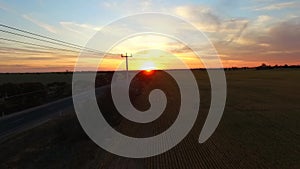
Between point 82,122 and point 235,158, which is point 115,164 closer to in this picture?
point 235,158

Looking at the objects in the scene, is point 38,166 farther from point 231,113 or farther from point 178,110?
point 231,113

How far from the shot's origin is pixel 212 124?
23844 mm

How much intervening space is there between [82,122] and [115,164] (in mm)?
8778

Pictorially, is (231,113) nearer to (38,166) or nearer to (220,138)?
(220,138)

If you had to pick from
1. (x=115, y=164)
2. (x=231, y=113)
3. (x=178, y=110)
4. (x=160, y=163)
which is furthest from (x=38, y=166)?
(x=231, y=113)

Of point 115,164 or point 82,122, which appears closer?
point 115,164

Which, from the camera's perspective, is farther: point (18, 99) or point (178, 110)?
point (18, 99)

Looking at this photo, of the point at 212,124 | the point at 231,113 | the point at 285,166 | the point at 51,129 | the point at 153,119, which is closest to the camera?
the point at 285,166

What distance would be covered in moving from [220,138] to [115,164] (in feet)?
27.2

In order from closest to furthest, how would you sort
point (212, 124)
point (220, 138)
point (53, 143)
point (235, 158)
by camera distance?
point (235, 158) < point (53, 143) < point (220, 138) < point (212, 124)

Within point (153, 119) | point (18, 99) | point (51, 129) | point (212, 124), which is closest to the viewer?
point (51, 129)

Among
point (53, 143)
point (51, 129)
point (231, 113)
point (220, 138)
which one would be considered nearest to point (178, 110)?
point (231, 113)

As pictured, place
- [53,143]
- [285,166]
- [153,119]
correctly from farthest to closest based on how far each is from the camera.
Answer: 1. [153,119]
2. [53,143]
3. [285,166]

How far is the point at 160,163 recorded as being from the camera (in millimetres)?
13891
